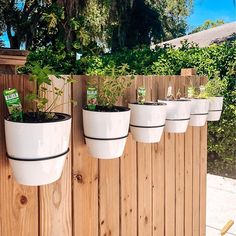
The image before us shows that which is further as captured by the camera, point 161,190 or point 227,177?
point 227,177

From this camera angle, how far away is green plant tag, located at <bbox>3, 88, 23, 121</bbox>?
0.83m

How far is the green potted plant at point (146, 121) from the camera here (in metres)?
1.17

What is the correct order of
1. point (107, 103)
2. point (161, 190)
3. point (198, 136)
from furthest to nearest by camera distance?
point (198, 136) < point (161, 190) < point (107, 103)

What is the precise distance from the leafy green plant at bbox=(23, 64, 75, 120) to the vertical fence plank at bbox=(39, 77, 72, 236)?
16 millimetres

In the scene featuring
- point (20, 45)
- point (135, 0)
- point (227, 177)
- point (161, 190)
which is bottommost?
point (227, 177)

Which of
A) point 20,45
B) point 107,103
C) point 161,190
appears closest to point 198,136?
point 161,190

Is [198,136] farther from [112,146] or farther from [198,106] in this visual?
[112,146]

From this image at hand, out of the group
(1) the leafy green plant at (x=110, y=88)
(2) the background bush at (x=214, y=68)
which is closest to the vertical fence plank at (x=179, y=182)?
(1) the leafy green plant at (x=110, y=88)

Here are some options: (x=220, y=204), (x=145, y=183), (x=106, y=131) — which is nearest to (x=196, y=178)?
(x=145, y=183)

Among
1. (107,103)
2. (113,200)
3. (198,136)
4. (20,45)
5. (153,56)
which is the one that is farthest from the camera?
(20,45)

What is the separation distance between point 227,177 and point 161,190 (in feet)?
9.66

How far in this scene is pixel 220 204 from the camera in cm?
309

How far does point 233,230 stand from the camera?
2461 mm

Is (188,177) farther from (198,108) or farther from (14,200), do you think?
(14,200)
